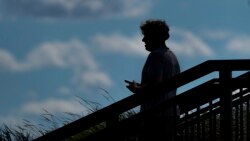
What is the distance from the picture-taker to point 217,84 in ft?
19.9

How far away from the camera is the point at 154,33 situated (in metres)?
6.38

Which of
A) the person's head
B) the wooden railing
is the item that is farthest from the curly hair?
the wooden railing

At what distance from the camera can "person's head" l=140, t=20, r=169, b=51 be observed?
6.33 meters

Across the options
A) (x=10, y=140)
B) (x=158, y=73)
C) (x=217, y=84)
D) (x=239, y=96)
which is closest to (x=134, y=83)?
(x=158, y=73)

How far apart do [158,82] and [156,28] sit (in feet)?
1.96

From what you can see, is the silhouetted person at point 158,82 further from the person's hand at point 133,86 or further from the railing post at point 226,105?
the railing post at point 226,105

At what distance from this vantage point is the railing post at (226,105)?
6.04m

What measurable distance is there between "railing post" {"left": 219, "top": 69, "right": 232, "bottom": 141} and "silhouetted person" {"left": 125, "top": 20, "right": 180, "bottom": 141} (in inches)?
15.9

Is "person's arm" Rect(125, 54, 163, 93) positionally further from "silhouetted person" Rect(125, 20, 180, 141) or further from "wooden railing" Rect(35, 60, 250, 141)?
"wooden railing" Rect(35, 60, 250, 141)

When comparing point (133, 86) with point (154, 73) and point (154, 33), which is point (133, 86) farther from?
point (154, 33)

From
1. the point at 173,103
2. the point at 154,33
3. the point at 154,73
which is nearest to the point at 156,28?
the point at 154,33

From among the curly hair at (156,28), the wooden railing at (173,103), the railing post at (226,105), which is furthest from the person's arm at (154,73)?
the railing post at (226,105)

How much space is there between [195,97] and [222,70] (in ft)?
1.04

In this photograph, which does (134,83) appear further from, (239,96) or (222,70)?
(239,96)
